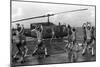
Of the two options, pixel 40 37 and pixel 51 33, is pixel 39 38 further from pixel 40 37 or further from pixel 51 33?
pixel 51 33

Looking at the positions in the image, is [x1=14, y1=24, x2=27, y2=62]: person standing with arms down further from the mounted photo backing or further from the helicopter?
the helicopter

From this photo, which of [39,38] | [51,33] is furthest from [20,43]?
[51,33]

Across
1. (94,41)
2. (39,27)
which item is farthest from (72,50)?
(39,27)

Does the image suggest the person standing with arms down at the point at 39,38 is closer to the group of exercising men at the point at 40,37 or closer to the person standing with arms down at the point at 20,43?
the group of exercising men at the point at 40,37

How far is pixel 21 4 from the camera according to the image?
2510 mm

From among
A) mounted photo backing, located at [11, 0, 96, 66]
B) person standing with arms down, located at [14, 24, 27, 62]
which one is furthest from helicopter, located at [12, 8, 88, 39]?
person standing with arms down, located at [14, 24, 27, 62]

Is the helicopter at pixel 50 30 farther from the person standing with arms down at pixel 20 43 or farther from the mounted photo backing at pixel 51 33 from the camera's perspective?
the person standing with arms down at pixel 20 43

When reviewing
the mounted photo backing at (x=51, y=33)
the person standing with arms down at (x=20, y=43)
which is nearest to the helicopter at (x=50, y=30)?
the mounted photo backing at (x=51, y=33)

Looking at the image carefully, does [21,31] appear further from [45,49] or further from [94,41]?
[94,41]

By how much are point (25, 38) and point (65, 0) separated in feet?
2.77

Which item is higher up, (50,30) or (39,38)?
(50,30)

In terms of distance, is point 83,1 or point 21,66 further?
point 83,1

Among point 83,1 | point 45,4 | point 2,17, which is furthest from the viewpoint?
point 83,1
